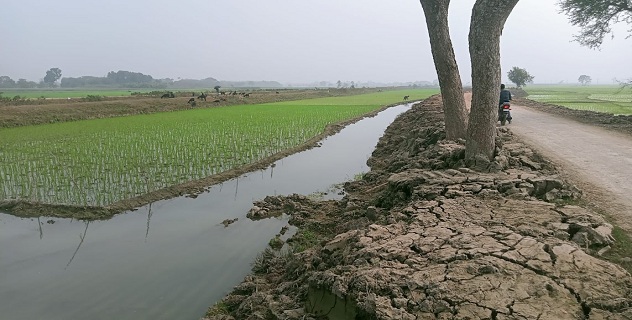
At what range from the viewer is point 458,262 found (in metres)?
3.64

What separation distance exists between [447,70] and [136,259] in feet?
23.0

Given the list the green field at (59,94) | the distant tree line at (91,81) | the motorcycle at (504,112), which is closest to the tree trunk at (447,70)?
the motorcycle at (504,112)

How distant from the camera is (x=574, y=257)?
354cm

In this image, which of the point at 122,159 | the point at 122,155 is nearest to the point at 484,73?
the point at 122,159

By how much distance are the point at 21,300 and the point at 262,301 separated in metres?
3.22

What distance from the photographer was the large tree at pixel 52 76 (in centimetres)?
11538

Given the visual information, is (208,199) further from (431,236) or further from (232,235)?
(431,236)

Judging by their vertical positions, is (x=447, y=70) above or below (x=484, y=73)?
above

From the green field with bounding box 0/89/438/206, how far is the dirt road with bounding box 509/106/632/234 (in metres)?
8.34

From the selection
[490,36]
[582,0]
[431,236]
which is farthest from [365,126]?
[431,236]

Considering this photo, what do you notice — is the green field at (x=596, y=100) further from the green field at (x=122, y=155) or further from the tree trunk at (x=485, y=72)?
the green field at (x=122, y=155)

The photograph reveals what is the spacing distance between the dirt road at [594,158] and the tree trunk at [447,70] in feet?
5.88

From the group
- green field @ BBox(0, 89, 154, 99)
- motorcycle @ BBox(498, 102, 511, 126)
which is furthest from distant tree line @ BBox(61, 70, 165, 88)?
motorcycle @ BBox(498, 102, 511, 126)

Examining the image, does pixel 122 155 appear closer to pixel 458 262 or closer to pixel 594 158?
pixel 458 262
